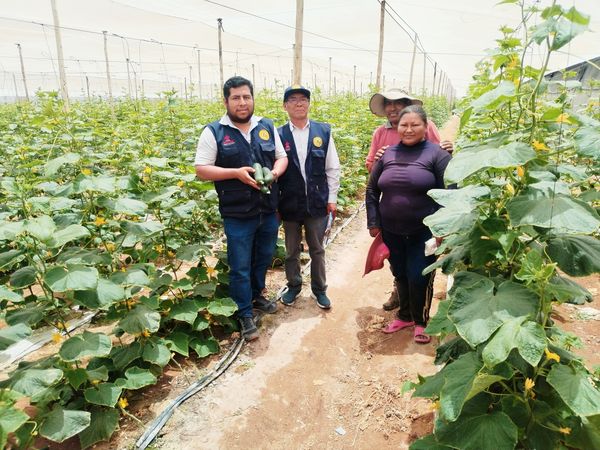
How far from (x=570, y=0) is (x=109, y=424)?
2.77 m

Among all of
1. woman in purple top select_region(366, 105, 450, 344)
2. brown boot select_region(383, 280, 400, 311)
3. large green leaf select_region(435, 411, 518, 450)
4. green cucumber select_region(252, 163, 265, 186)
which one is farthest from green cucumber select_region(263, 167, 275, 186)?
large green leaf select_region(435, 411, 518, 450)

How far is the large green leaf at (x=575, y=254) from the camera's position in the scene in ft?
4.72

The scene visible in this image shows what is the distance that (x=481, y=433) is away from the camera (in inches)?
57.2

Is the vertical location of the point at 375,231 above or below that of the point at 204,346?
above

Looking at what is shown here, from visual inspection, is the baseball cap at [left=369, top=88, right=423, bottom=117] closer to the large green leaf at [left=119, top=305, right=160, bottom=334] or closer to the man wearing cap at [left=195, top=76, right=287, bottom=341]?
the man wearing cap at [left=195, top=76, right=287, bottom=341]

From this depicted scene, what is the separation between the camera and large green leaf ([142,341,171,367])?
2.57 m

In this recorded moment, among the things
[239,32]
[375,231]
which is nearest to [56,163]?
[375,231]

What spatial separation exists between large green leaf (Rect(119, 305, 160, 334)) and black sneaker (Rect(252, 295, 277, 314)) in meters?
1.23

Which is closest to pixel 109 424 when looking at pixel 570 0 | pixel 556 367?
pixel 556 367

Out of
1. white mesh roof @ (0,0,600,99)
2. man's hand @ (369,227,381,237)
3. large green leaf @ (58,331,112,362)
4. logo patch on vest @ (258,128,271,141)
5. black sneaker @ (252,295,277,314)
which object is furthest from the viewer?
white mesh roof @ (0,0,600,99)

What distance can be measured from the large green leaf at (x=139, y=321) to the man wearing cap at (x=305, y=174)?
1.42 meters

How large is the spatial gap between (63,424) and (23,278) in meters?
0.76

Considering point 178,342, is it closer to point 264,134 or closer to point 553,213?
point 264,134

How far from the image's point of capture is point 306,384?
2.82 m
